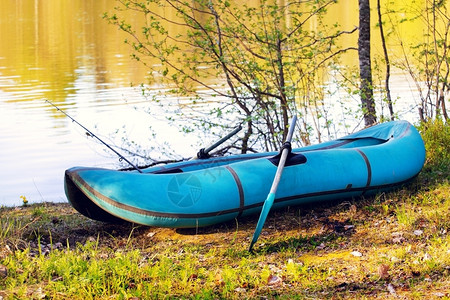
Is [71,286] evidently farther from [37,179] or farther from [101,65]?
[101,65]

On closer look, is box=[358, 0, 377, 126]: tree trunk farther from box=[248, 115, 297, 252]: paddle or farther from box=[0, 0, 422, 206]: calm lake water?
box=[248, 115, 297, 252]: paddle

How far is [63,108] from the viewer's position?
1320cm

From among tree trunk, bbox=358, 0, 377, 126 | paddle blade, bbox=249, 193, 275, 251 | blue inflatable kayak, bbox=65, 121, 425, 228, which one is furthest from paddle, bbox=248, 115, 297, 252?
tree trunk, bbox=358, 0, 377, 126

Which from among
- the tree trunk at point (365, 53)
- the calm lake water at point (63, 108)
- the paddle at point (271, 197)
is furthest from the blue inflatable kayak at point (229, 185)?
the calm lake water at point (63, 108)

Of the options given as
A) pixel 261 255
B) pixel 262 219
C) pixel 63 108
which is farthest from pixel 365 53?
pixel 63 108

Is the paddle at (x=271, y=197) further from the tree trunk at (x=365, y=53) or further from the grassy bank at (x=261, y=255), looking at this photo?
the tree trunk at (x=365, y=53)

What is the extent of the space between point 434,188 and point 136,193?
8.89 feet

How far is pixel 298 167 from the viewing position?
5.28m

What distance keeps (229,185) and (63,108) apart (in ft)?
29.7

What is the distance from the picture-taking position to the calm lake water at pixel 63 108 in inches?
375

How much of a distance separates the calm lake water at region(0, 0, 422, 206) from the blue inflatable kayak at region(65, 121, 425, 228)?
307 cm

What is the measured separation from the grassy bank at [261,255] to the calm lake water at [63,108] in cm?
334

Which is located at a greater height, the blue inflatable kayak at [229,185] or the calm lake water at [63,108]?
the blue inflatable kayak at [229,185]

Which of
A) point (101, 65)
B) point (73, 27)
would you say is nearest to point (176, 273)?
point (101, 65)
